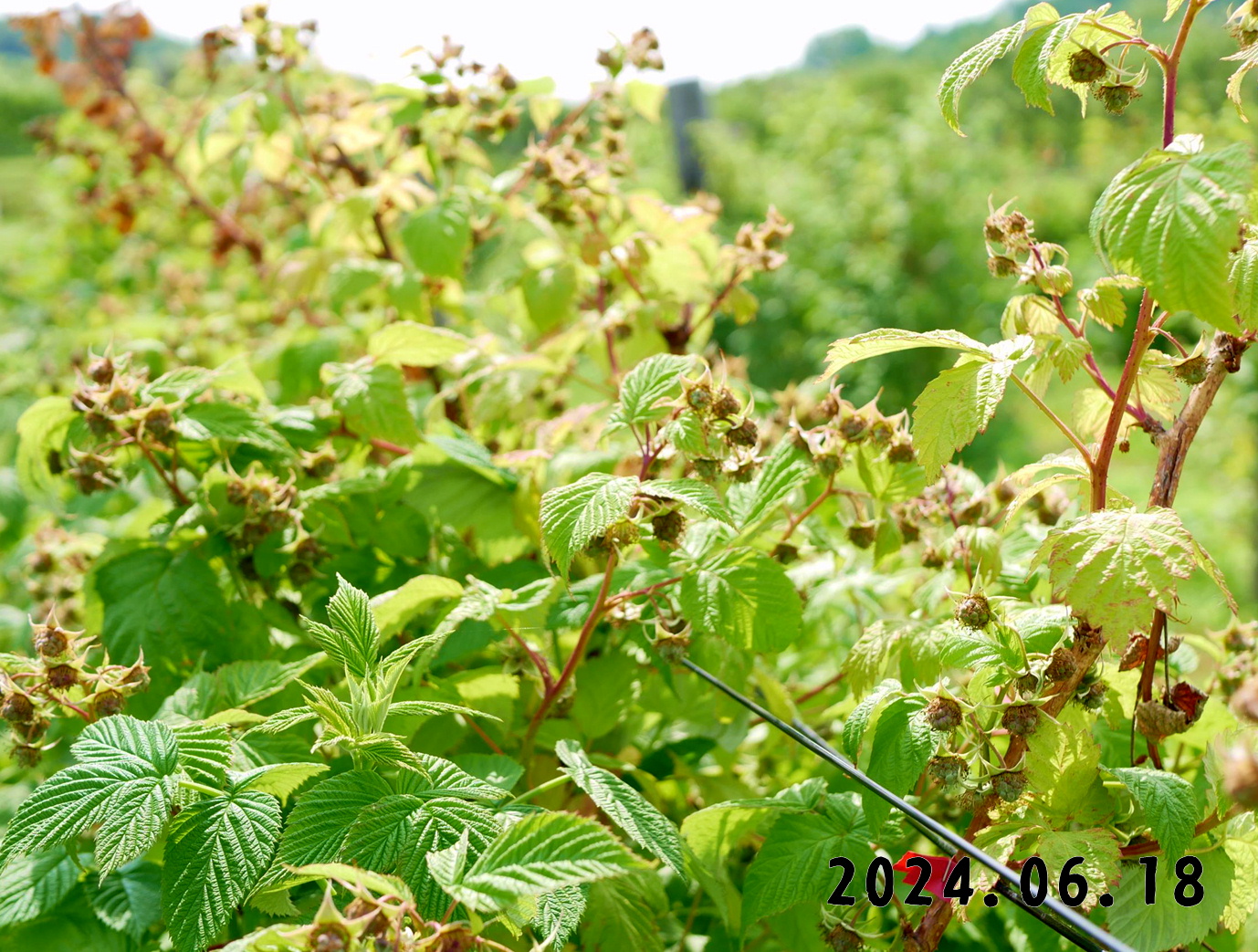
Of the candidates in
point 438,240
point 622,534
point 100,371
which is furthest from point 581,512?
point 438,240

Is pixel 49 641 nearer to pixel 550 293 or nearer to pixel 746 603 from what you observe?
pixel 746 603

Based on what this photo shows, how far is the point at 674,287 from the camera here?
135 cm

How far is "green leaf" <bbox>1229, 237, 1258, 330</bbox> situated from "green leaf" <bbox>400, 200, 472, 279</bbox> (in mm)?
920

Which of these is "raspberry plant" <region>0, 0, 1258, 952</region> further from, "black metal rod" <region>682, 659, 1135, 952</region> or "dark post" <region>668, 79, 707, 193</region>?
"dark post" <region>668, 79, 707, 193</region>

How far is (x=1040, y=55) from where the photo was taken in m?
0.69

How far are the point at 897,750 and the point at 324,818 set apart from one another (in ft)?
1.36

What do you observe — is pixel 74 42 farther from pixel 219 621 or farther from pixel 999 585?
pixel 999 585

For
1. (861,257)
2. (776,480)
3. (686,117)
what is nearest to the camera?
(776,480)

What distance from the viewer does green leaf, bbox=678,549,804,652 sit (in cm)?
84

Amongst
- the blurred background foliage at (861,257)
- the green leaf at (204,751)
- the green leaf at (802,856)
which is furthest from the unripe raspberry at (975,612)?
the blurred background foliage at (861,257)

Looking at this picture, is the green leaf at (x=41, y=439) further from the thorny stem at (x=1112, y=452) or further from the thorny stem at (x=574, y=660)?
the thorny stem at (x=1112, y=452)

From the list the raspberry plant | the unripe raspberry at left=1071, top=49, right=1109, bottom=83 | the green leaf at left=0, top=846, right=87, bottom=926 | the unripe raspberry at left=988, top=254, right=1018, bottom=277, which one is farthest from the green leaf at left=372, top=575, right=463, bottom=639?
the unripe raspberry at left=1071, top=49, right=1109, bottom=83

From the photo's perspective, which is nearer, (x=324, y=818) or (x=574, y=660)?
(x=324, y=818)

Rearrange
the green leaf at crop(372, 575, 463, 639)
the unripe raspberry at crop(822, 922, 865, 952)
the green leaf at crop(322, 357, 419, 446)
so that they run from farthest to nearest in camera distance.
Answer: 1. the green leaf at crop(322, 357, 419, 446)
2. the green leaf at crop(372, 575, 463, 639)
3. the unripe raspberry at crop(822, 922, 865, 952)
